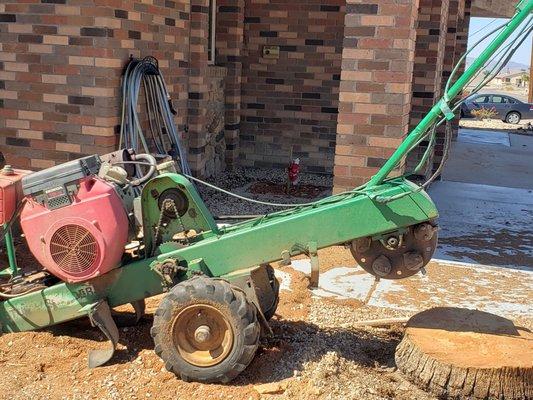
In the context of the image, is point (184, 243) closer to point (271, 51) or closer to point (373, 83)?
point (373, 83)

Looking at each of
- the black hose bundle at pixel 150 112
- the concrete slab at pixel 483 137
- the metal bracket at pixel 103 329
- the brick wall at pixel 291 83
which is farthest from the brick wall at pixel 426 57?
the concrete slab at pixel 483 137

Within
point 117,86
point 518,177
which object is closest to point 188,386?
point 117,86

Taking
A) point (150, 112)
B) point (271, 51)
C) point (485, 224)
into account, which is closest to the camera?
point (150, 112)

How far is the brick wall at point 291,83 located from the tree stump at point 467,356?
251 inches

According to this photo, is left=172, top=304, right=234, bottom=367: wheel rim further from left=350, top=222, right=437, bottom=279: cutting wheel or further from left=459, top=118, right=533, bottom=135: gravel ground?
left=459, top=118, right=533, bottom=135: gravel ground

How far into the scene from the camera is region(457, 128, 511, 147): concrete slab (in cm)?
1725

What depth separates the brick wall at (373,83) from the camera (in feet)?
19.9

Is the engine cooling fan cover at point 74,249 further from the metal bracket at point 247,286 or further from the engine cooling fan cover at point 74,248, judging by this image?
the metal bracket at point 247,286

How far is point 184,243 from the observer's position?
3844 mm

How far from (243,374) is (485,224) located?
4933 mm

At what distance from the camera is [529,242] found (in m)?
7.10

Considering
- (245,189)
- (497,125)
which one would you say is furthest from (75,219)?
(497,125)

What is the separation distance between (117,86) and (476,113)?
22071 mm

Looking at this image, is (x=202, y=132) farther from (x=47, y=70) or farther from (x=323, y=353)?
(x=323, y=353)
